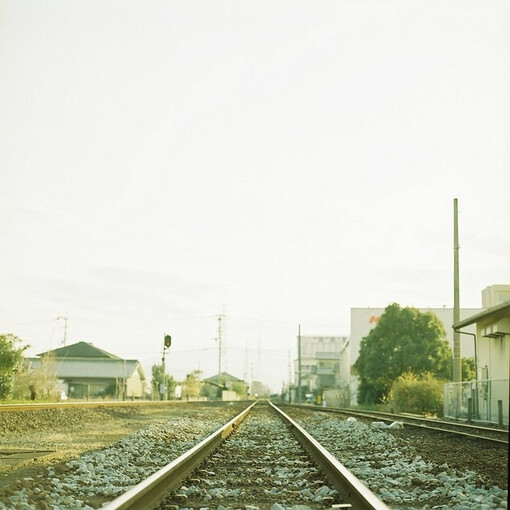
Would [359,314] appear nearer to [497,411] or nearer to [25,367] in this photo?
[25,367]

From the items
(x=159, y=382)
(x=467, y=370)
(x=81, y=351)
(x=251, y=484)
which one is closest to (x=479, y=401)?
(x=251, y=484)

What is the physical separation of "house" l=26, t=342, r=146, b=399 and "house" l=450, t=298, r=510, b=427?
49.3 meters

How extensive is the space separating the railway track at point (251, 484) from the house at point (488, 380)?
13.5 m

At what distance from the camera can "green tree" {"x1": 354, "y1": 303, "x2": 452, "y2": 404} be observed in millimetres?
47375

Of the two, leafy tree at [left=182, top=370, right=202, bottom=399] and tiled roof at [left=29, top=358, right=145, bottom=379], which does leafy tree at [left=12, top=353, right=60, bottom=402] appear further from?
leafy tree at [left=182, top=370, right=202, bottom=399]

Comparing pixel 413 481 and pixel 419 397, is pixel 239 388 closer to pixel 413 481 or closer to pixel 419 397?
pixel 419 397

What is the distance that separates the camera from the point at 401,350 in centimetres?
4797

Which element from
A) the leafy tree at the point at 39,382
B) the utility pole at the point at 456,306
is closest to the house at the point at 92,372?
the leafy tree at the point at 39,382

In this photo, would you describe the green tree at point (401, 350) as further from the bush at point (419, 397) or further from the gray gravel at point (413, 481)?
the gray gravel at point (413, 481)

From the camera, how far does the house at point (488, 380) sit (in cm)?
2266

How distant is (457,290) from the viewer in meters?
29.3

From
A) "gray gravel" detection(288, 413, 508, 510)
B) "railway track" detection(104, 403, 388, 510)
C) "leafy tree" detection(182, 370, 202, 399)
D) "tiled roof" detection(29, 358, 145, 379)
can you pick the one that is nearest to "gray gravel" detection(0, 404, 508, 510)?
"gray gravel" detection(288, 413, 508, 510)

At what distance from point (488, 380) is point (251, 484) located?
1821 cm

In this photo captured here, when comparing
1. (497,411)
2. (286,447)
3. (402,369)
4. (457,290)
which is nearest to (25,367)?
(402,369)
